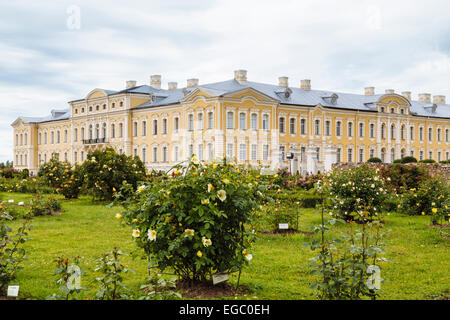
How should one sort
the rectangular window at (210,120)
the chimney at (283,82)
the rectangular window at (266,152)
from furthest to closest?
the chimney at (283,82), the rectangular window at (266,152), the rectangular window at (210,120)

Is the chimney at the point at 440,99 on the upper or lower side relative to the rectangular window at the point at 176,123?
upper

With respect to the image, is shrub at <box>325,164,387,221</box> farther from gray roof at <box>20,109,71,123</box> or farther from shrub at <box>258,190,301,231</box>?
gray roof at <box>20,109,71,123</box>

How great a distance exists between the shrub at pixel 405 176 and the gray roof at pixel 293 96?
20.2 m

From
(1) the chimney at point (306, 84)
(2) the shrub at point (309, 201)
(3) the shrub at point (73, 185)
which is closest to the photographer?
(2) the shrub at point (309, 201)

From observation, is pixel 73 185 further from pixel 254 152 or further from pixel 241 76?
pixel 241 76

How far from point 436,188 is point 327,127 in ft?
98.0

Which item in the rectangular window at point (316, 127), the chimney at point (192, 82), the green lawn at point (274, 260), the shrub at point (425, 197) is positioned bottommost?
the green lawn at point (274, 260)

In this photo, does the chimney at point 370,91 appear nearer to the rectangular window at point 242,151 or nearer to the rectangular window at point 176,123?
the rectangular window at point 242,151

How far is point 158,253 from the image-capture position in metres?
4.74

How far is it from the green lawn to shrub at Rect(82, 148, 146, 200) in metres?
5.50

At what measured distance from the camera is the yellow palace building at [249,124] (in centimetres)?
3581

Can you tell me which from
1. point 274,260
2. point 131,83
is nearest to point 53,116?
point 131,83

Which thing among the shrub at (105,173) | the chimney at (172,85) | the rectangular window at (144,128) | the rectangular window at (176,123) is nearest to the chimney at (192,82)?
the chimney at (172,85)

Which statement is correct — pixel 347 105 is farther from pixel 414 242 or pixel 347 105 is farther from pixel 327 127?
pixel 414 242
